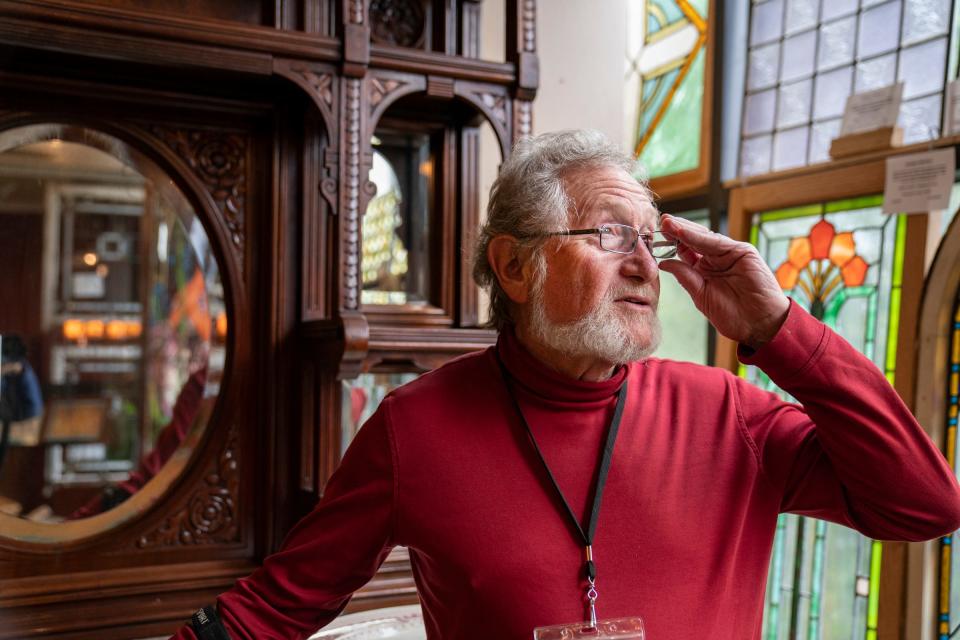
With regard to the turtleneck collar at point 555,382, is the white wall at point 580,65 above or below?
above

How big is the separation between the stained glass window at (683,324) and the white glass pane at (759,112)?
0.32 m

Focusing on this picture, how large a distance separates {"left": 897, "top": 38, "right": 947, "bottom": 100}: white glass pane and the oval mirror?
1.97 metres

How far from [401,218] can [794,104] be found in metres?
1.32

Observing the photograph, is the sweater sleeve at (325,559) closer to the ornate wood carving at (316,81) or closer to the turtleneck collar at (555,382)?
the turtleneck collar at (555,382)

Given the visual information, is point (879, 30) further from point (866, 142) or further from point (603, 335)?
point (603, 335)

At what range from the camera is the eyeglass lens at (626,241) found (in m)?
1.49

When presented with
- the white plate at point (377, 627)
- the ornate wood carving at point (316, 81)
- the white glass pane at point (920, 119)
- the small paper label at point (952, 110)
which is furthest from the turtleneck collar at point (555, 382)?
the white glass pane at point (920, 119)

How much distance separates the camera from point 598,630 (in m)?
1.32

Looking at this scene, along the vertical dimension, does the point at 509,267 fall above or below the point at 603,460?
above

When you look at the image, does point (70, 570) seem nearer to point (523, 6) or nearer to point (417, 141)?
point (417, 141)

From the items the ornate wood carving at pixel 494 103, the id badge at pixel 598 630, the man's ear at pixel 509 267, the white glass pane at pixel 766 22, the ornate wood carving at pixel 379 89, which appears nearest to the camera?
the id badge at pixel 598 630

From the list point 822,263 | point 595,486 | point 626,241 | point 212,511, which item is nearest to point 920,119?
point 822,263

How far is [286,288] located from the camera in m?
2.46

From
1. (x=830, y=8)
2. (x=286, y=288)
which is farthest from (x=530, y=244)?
(x=830, y=8)
